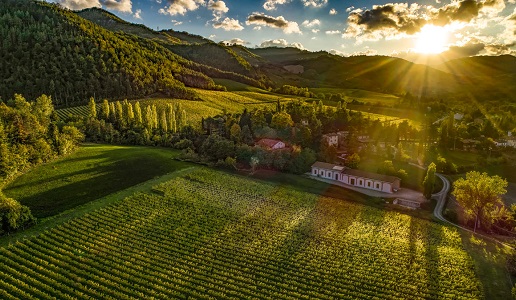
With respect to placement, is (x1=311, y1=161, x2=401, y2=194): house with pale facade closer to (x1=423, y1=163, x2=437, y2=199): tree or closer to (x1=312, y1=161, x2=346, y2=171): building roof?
(x1=312, y1=161, x2=346, y2=171): building roof

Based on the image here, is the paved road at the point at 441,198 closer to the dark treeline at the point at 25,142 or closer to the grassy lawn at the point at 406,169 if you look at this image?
the grassy lawn at the point at 406,169

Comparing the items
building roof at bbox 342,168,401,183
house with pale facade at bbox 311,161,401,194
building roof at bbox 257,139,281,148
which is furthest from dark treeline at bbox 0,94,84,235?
building roof at bbox 342,168,401,183

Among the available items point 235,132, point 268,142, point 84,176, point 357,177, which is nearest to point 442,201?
point 357,177

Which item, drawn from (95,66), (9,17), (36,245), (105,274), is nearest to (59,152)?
(36,245)

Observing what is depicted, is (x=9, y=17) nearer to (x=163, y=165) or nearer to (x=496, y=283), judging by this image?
(x=163, y=165)

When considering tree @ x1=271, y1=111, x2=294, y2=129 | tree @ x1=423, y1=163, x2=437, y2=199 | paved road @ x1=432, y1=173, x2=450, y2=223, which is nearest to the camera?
paved road @ x1=432, y1=173, x2=450, y2=223
